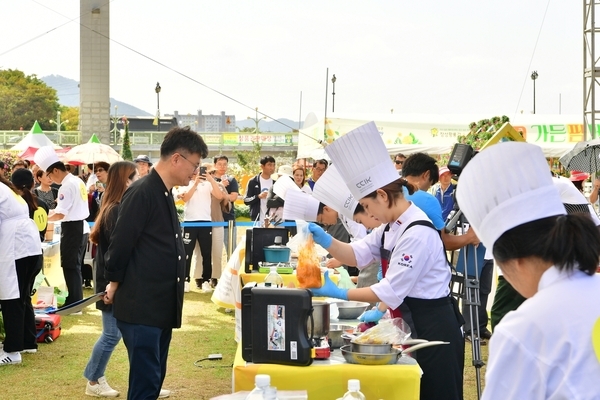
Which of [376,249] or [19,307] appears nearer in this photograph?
[376,249]

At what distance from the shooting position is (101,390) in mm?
5391

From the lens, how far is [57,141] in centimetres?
4288

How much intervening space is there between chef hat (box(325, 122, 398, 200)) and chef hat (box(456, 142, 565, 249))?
1.53 meters

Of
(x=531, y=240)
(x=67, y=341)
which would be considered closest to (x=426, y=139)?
(x=67, y=341)

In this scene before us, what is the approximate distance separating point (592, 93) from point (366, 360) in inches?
502

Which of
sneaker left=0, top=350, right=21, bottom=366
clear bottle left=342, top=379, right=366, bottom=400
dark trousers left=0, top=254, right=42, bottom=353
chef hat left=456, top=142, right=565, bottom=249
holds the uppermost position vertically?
chef hat left=456, top=142, right=565, bottom=249

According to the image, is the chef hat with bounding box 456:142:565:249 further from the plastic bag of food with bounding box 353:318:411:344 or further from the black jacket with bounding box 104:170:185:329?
the black jacket with bounding box 104:170:185:329

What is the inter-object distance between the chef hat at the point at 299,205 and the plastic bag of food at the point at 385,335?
5.98 feet

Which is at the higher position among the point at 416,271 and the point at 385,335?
the point at 416,271

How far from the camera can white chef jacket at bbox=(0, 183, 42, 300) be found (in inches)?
235

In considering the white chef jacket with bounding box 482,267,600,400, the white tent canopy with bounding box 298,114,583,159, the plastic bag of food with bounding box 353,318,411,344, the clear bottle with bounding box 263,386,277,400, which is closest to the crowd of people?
the white chef jacket with bounding box 482,267,600,400

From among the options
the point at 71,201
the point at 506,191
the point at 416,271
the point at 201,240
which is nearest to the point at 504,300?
the point at 416,271

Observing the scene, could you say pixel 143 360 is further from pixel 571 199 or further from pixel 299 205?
pixel 571 199

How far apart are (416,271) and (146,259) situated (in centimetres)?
141
